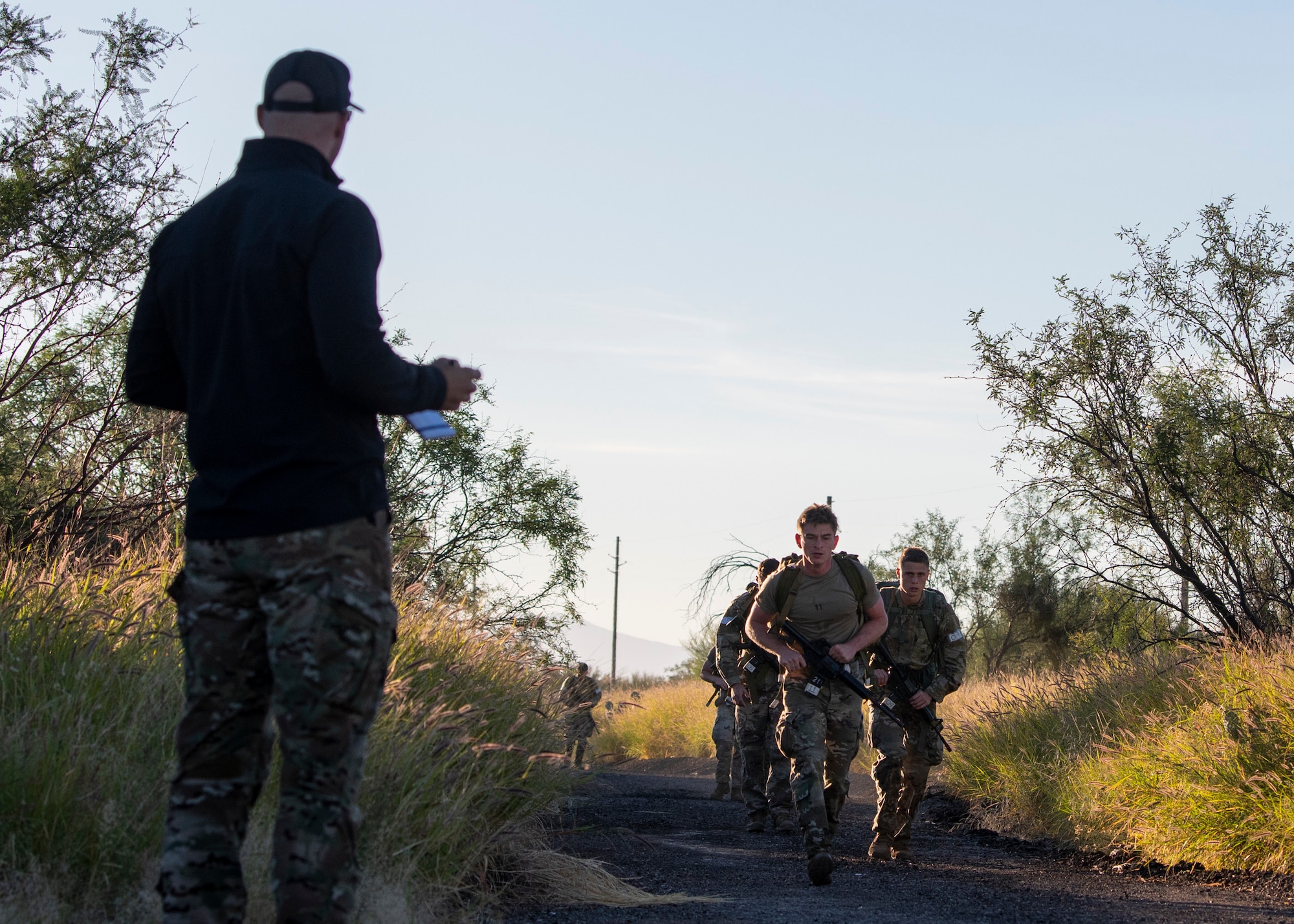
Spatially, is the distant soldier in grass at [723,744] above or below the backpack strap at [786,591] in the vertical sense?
below

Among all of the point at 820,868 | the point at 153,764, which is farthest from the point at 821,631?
the point at 153,764

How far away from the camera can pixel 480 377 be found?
3.54 metres

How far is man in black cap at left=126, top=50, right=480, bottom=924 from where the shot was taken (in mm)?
3057

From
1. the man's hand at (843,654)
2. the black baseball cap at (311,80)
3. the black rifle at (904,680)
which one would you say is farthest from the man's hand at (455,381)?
the black rifle at (904,680)

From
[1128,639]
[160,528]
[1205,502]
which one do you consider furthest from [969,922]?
[1128,639]

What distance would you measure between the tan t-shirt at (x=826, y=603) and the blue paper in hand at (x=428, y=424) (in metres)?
5.76

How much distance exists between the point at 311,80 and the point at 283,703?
A: 1.57 m

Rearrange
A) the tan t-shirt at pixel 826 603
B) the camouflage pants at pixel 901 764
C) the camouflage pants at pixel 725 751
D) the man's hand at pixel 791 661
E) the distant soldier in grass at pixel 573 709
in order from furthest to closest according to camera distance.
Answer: the camouflage pants at pixel 725 751
the camouflage pants at pixel 901 764
the tan t-shirt at pixel 826 603
the man's hand at pixel 791 661
the distant soldier in grass at pixel 573 709

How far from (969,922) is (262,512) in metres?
4.57

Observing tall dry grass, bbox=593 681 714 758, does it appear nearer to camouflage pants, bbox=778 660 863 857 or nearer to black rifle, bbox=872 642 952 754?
black rifle, bbox=872 642 952 754

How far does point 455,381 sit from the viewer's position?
11.2 feet

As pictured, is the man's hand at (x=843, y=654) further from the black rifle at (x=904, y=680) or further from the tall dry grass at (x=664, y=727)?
the tall dry grass at (x=664, y=727)

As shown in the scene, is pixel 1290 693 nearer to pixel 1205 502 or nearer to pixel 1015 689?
pixel 1015 689

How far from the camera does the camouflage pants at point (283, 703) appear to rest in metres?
3.04
